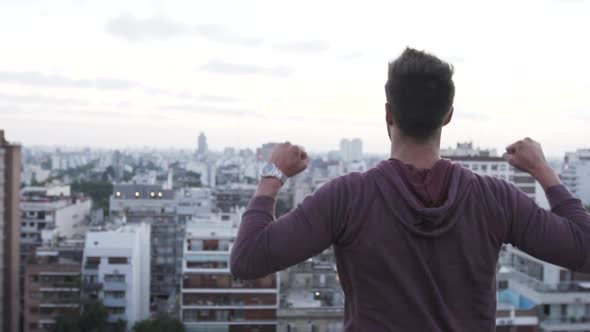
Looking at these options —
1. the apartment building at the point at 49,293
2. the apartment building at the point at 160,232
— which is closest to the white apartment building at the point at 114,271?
the apartment building at the point at 49,293

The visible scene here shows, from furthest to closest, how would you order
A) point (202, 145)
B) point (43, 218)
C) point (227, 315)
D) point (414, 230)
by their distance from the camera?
point (202, 145) → point (43, 218) → point (227, 315) → point (414, 230)

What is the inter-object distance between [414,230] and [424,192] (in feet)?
0.13

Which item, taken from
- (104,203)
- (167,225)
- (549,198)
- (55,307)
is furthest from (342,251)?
(104,203)

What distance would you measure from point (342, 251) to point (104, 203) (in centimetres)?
2047

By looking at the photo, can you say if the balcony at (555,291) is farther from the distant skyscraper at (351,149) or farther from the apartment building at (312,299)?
the distant skyscraper at (351,149)

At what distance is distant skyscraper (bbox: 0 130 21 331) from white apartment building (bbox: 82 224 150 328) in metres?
1.01

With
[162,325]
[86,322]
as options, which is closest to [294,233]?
[162,325]

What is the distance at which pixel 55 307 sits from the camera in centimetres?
991

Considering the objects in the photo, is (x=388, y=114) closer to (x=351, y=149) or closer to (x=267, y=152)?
(x=267, y=152)

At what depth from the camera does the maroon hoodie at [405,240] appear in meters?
0.70

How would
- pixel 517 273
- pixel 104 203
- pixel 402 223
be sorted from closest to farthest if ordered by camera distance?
pixel 402 223 → pixel 517 273 → pixel 104 203

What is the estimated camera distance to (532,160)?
0.83 metres

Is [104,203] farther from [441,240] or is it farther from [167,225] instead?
[441,240]

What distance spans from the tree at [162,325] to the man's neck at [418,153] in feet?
26.7
